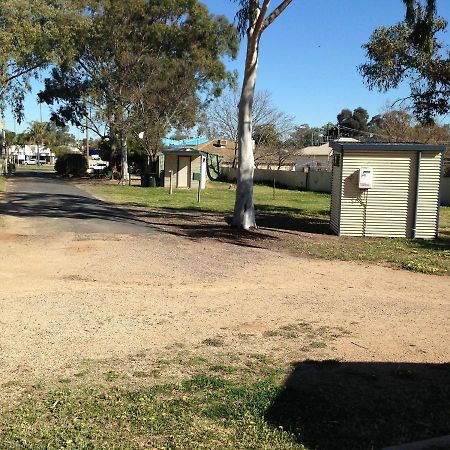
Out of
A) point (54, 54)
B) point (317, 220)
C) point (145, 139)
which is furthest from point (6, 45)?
point (145, 139)

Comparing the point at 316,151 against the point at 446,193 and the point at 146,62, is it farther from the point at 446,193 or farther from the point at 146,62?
the point at 446,193

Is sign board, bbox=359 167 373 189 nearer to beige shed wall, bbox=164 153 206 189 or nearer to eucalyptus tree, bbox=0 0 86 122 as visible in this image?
eucalyptus tree, bbox=0 0 86 122

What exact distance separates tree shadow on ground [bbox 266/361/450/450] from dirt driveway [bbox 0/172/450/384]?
0.40m

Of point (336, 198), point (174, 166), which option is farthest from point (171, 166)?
point (336, 198)

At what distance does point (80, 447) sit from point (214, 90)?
43147 mm

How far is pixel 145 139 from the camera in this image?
42219 mm

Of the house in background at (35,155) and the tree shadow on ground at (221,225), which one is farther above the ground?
the house in background at (35,155)

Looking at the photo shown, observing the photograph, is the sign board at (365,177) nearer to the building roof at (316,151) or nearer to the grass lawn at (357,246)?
the grass lawn at (357,246)

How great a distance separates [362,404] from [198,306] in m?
3.49

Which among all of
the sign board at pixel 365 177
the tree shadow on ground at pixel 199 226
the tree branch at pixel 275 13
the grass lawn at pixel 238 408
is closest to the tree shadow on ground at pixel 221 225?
the tree shadow on ground at pixel 199 226

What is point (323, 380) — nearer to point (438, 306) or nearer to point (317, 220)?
point (438, 306)

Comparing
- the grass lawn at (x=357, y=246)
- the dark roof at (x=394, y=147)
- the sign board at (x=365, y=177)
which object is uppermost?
the dark roof at (x=394, y=147)

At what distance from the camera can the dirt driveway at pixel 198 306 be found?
19.2 feet

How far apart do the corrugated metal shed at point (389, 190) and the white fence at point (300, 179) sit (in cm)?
2275
